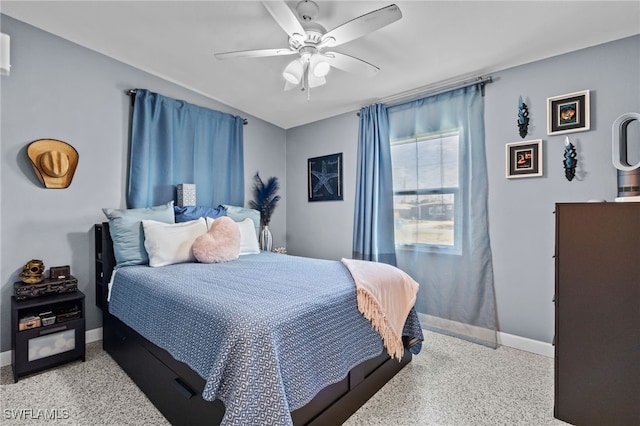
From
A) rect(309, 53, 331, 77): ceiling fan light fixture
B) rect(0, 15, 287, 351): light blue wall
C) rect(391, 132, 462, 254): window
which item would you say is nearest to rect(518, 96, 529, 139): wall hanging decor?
rect(391, 132, 462, 254): window

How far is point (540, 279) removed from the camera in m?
2.40

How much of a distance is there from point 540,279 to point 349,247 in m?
1.88

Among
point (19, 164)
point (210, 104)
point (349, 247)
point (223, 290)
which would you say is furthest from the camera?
point (349, 247)

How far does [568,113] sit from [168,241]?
127 inches

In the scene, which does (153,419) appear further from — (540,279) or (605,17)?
(605,17)

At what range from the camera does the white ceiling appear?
1.90 metres

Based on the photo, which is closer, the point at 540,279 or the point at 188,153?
the point at 540,279

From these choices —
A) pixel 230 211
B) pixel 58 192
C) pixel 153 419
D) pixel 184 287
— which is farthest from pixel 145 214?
pixel 153 419

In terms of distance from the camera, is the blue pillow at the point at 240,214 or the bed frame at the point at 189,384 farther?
the blue pillow at the point at 240,214

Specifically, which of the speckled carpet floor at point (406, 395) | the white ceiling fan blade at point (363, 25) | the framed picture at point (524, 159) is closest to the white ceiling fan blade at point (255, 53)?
the white ceiling fan blade at point (363, 25)

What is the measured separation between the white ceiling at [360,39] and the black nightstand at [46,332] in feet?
6.57

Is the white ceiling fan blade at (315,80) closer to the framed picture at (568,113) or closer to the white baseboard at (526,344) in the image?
the framed picture at (568,113)

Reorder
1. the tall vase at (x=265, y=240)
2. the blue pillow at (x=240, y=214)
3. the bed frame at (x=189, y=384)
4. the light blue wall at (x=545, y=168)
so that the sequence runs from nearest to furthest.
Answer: the bed frame at (x=189, y=384) → the light blue wall at (x=545, y=168) → the blue pillow at (x=240, y=214) → the tall vase at (x=265, y=240)

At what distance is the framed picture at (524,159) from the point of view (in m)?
2.39
